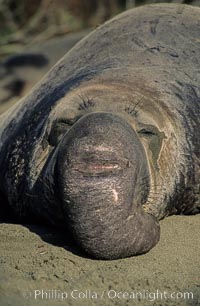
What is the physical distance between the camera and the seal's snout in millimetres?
3451

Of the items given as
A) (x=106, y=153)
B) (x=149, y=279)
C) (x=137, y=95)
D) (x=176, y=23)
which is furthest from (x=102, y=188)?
(x=176, y=23)

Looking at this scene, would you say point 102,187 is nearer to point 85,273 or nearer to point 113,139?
point 113,139

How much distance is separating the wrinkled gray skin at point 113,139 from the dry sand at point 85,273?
0.08 metres

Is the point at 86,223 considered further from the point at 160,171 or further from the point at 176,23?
the point at 176,23

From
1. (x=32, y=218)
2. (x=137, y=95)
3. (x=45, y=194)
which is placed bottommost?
(x=32, y=218)

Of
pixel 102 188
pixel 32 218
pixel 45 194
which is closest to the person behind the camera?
pixel 102 188

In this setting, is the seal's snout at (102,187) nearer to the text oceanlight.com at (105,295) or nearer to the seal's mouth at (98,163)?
the seal's mouth at (98,163)

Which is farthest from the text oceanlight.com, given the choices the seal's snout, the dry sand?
the seal's snout

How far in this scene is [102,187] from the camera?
3.44 m

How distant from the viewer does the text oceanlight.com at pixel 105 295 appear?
128 inches

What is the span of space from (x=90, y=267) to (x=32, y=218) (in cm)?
76

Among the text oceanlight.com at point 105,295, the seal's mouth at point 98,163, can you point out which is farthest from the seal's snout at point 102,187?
the text oceanlight.com at point 105,295

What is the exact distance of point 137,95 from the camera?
160 inches

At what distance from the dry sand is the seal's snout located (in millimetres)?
90
